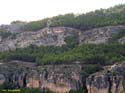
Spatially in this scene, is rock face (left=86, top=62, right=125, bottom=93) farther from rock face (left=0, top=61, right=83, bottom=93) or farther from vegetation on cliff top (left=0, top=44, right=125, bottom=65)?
vegetation on cliff top (left=0, top=44, right=125, bottom=65)

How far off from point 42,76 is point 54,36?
16259 mm

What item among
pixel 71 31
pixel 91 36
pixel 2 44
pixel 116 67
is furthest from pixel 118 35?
pixel 2 44

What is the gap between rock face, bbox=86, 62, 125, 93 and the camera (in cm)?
5181

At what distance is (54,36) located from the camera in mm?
74062

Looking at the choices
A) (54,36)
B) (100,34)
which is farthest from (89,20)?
(100,34)

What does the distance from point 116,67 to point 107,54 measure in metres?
7.37

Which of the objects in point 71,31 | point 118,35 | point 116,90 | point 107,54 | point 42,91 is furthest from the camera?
point 71,31

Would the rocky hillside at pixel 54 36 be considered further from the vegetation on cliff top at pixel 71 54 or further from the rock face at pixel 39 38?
the vegetation on cliff top at pixel 71 54

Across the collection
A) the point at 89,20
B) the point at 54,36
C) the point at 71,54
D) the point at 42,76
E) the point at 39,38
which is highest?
the point at 89,20

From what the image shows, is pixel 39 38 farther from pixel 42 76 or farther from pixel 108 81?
pixel 108 81

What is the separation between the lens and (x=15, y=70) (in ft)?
204

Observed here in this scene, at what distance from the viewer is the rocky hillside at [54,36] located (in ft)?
228

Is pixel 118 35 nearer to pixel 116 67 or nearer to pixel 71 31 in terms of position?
pixel 71 31

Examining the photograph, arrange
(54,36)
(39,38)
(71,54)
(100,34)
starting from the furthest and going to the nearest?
(39,38), (54,36), (100,34), (71,54)
